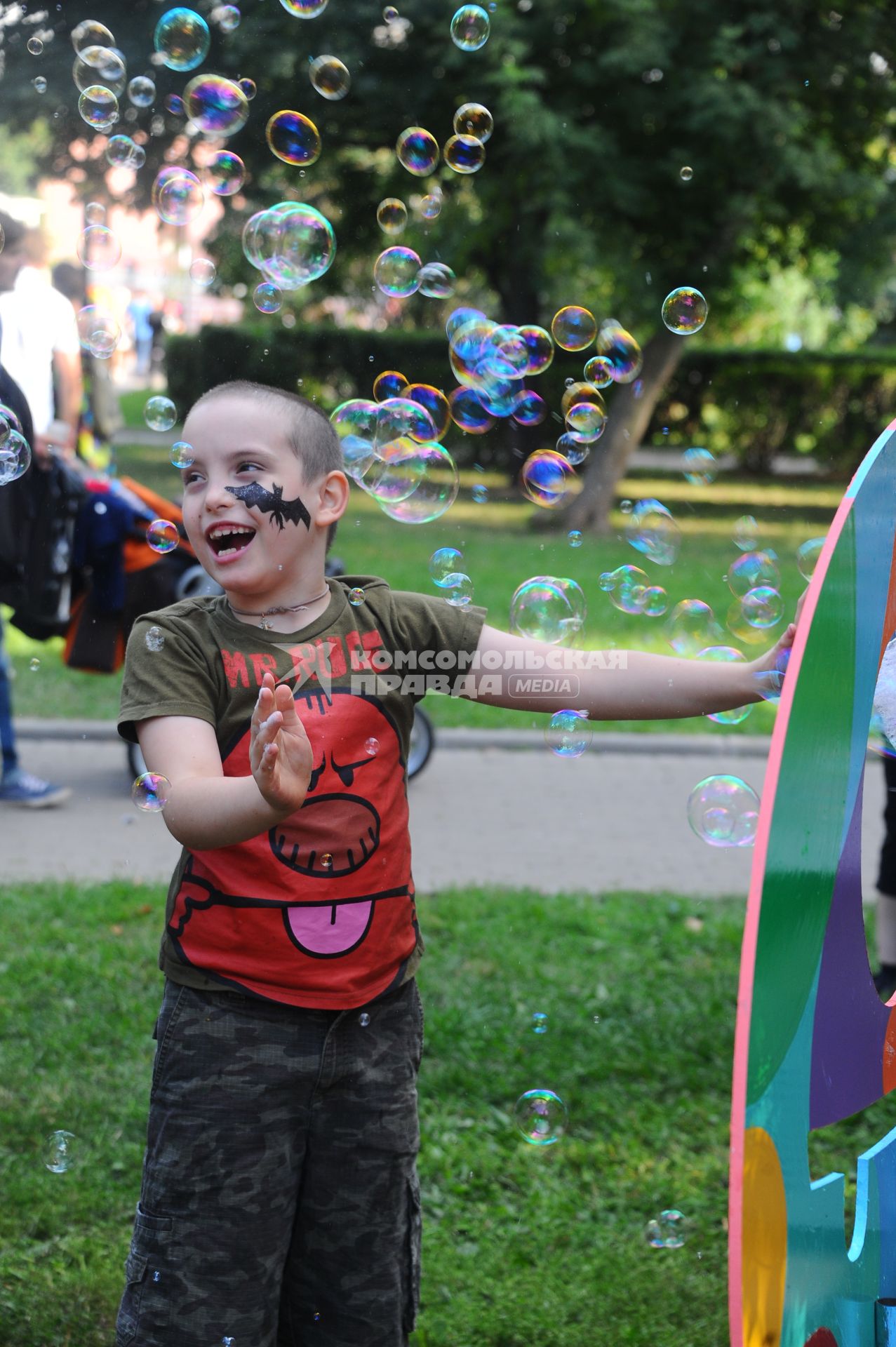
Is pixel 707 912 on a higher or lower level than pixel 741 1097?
lower

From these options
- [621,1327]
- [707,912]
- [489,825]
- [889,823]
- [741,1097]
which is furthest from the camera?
[489,825]

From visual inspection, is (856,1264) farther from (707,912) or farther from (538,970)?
(707,912)

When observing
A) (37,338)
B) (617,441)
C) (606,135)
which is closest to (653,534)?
(37,338)

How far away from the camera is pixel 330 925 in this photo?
1731 millimetres

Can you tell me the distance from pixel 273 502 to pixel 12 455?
1111 millimetres

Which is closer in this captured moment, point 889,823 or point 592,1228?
point 592,1228

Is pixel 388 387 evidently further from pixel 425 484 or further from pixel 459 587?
pixel 459 587

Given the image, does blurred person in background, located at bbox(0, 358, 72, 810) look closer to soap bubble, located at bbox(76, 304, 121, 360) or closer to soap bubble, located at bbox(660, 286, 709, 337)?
soap bubble, located at bbox(76, 304, 121, 360)

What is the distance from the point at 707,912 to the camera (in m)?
4.41

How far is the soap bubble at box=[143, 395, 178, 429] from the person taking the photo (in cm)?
296

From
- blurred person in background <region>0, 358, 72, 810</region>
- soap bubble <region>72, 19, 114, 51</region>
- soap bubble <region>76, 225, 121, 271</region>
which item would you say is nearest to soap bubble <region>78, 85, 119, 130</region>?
soap bubble <region>72, 19, 114, 51</region>

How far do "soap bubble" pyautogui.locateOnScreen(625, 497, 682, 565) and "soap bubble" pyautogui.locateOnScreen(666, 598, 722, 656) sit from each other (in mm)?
115

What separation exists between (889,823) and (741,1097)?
2619mm

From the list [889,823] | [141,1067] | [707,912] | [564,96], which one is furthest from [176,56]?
[564,96]
